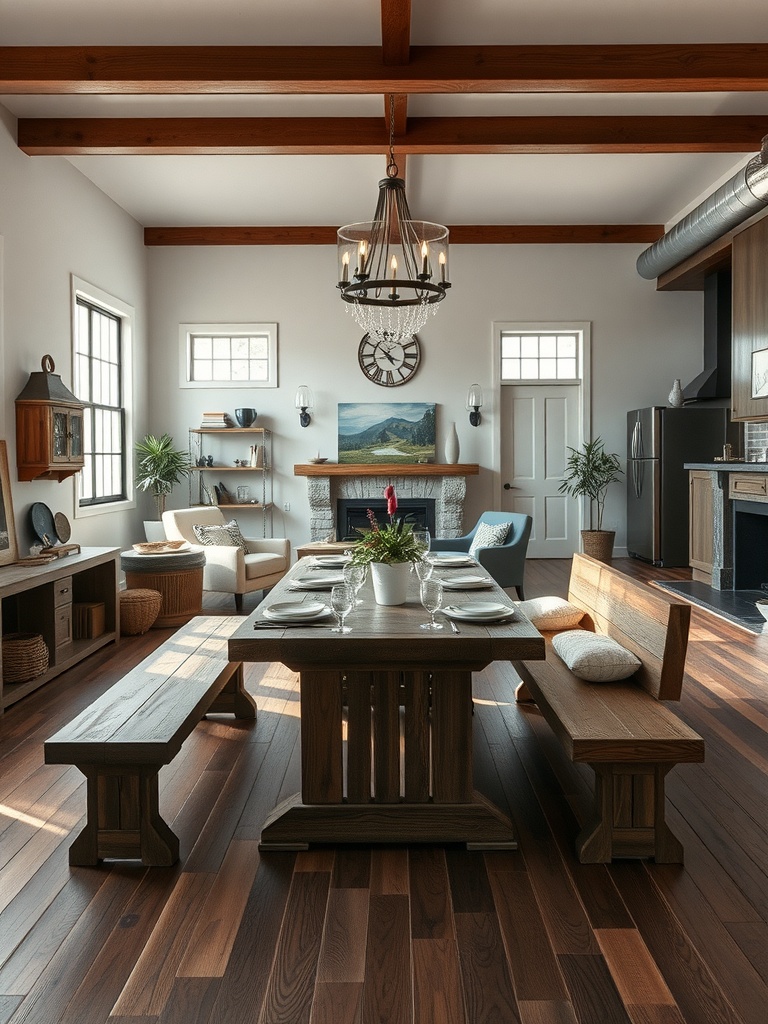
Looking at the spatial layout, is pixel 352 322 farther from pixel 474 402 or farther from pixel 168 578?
pixel 168 578

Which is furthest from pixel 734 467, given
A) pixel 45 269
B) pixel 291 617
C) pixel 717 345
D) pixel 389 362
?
pixel 45 269

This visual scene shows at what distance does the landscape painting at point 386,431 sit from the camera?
8.75 meters

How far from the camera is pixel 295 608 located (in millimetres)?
2725

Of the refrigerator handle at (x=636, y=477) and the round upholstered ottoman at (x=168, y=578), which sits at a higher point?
the refrigerator handle at (x=636, y=477)

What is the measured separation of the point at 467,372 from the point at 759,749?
20.0 ft

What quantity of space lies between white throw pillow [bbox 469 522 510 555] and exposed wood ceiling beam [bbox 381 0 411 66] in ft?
10.3

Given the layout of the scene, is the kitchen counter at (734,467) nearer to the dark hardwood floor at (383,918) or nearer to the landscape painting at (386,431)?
the landscape painting at (386,431)

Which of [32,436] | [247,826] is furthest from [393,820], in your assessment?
[32,436]

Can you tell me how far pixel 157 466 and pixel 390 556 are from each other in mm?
5711

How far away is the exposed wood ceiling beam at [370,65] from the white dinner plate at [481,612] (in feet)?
11.1

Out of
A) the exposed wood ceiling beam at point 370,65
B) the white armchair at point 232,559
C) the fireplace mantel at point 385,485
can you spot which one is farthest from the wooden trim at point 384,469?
the exposed wood ceiling beam at point 370,65

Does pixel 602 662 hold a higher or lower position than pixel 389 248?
lower

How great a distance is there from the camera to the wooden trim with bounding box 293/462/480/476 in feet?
27.2

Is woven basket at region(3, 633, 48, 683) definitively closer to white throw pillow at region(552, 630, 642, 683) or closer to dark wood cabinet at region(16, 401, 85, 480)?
dark wood cabinet at region(16, 401, 85, 480)
